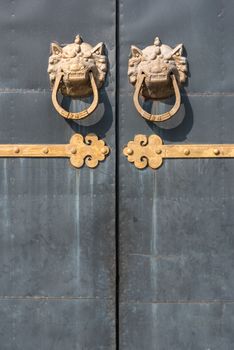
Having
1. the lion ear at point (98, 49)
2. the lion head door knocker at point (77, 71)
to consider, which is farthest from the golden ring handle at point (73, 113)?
the lion ear at point (98, 49)

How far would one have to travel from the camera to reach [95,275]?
4.73 m

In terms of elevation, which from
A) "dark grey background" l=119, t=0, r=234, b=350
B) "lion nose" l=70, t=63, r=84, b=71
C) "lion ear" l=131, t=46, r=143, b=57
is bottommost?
"dark grey background" l=119, t=0, r=234, b=350

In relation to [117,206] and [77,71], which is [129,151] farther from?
[77,71]

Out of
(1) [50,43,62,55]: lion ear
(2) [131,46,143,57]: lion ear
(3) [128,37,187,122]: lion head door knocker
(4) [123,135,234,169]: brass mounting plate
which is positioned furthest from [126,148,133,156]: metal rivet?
(1) [50,43,62,55]: lion ear

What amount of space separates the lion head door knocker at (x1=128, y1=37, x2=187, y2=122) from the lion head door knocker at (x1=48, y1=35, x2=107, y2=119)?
194 millimetres

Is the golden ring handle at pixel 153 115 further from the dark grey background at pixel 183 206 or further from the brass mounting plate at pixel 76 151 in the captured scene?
the brass mounting plate at pixel 76 151

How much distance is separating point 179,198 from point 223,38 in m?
0.98

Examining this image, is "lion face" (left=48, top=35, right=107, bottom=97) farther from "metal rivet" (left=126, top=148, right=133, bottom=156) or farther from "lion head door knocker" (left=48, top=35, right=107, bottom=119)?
"metal rivet" (left=126, top=148, right=133, bottom=156)

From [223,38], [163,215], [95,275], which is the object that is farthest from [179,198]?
[223,38]

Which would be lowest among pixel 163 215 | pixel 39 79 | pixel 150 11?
pixel 163 215

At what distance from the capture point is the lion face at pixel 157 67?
15.3ft

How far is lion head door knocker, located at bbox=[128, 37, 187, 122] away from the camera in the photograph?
4656 mm

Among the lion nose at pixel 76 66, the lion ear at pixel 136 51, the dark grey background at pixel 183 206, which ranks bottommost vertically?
the dark grey background at pixel 183 206

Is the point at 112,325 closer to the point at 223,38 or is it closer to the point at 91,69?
the point at 91,69
